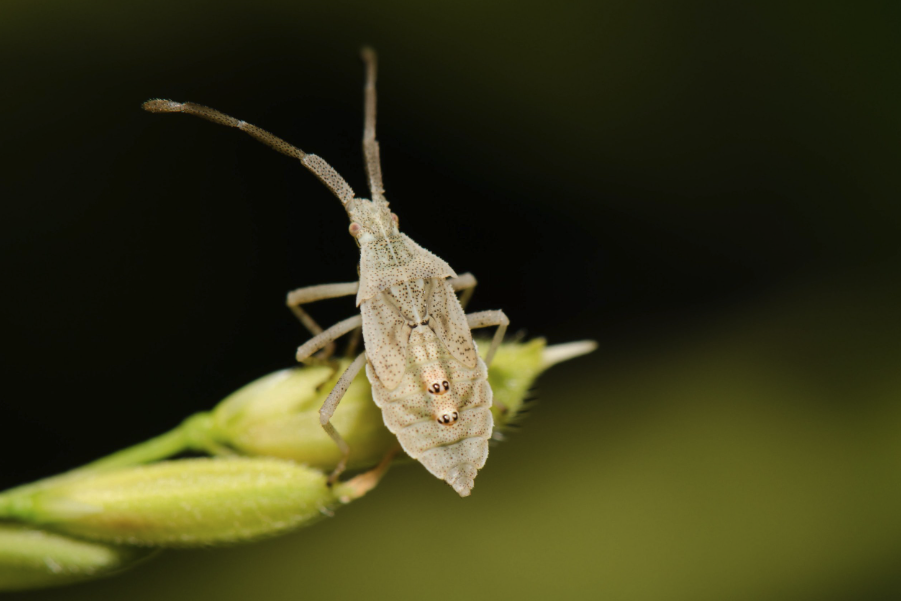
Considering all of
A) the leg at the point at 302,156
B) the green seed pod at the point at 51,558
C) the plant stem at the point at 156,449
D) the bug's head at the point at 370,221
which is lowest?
the green seed pod at the point at 51,558

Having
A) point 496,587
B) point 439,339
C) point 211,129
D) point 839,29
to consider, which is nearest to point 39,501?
point 439,339

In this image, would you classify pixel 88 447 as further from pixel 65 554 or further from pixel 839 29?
pixel 839 29

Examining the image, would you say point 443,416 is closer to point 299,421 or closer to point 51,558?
point 299,421

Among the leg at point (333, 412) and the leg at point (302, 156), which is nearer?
the leg at point (333, 412)

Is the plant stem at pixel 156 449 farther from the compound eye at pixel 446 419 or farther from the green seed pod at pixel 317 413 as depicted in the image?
the compound eye at pixel 446 419

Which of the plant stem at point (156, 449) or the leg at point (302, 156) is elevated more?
the leg at point (302, 156)

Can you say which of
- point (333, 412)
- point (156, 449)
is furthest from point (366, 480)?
point (156, 449)

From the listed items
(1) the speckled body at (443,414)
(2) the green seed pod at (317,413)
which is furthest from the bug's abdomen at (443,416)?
(2) the green seed pod at (317,413)

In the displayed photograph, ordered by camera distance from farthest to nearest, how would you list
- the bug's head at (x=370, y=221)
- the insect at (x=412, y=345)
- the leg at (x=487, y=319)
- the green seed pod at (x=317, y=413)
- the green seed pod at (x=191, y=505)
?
the bug's head at (x=370, y=221) < the leg at (x=487, y=319) < the green seed pod at (x=317, y=413) < the insect at (x=412, y=345) < the green seed pod at (x=191, y=505)
